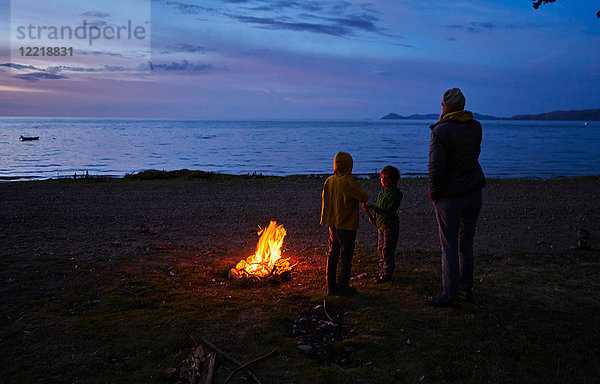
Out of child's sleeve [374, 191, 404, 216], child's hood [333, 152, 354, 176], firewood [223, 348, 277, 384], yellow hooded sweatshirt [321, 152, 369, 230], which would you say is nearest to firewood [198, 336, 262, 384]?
firewood [223, 348, 277, 384]

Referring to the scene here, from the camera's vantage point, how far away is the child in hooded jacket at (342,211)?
5.28 m

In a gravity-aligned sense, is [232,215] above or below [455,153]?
below

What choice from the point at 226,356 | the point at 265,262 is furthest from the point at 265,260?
the point at 226,356

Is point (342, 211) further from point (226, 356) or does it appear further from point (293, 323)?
point (226, 356)

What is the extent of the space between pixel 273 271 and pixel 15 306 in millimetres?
3474

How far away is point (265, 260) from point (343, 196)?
202 cm

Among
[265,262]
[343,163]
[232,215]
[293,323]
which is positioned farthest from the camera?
[232,215]

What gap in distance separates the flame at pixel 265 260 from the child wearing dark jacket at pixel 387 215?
1626 millimetres

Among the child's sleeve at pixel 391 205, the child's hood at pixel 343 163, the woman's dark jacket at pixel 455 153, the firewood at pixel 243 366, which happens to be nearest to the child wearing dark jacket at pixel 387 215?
the child's sleeve at pixel 391 205

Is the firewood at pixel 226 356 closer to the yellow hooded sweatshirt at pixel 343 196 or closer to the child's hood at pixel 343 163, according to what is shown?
the yellow hooded sweatshirt at pixel 343 196

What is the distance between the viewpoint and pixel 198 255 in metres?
7.79

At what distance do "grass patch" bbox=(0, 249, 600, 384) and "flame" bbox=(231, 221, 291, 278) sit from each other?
225 millimetres

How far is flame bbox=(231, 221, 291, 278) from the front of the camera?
6.42 metres

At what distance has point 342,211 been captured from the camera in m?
5.35
